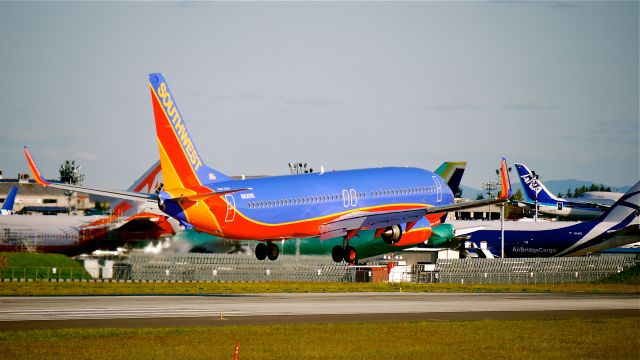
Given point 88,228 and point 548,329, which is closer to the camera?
point 548,329

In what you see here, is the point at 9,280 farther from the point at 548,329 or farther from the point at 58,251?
the point at 548,329

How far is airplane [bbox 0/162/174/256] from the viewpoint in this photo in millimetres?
84688

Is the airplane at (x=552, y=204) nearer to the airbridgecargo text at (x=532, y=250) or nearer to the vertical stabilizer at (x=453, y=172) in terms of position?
the airbridgecargo text at (x=532, y=250)

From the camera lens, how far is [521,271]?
103188 millimetres

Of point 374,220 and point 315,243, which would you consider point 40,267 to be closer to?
point 315,243

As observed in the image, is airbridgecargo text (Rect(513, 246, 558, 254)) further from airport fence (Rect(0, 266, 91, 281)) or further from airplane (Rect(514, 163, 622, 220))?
airplane (Rect(514, 163, 622, 220))

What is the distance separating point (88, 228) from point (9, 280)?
9463 millimetres

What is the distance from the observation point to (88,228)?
296 feet

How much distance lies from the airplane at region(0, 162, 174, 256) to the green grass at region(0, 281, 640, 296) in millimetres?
5704

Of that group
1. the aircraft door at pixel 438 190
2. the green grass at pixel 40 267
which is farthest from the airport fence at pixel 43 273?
the aircraft door at pixel 438 190

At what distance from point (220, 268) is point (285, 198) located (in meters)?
24.6

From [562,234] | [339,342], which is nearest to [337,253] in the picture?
[339,342]

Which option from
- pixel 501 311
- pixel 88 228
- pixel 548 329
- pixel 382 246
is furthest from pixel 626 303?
pixel 88 228

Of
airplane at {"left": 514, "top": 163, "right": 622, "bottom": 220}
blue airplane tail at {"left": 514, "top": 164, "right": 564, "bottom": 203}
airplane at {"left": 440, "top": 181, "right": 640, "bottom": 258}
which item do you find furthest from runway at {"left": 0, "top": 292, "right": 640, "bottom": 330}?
blue airplane tail at {"left": 514, "top": 164, "right": 564, "bottom": 203}
